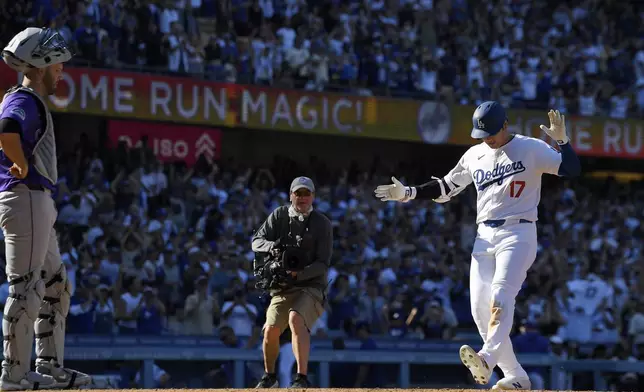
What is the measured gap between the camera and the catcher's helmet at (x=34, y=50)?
7.31 meters

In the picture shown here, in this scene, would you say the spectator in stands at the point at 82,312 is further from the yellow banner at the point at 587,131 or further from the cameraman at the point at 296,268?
the yellow banner at the point at 587,131

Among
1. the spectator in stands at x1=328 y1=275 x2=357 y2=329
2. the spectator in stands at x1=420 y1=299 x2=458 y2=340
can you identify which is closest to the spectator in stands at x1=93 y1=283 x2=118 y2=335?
the spectator in stands at x1=328 y1=275 x2=357 y2=329

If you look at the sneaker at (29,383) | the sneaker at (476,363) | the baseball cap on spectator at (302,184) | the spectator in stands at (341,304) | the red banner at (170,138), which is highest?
the red banner at (170,138)

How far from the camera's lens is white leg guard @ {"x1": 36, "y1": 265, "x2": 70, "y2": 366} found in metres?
7.57

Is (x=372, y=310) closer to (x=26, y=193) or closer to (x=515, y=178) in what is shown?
(x=515, y=178)

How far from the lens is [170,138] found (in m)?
21.8

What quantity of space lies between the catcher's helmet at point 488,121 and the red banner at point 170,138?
43.2 feet

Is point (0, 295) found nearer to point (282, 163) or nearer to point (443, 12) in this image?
point (282, 163)

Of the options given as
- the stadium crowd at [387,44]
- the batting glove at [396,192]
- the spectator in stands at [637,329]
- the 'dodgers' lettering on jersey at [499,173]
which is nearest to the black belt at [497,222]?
the 'dodgers' lettering on jersey at [499,173]

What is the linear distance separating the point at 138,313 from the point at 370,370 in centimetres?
273

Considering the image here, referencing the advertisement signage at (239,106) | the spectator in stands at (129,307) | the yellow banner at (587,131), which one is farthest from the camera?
the yellow banner at (587,131)

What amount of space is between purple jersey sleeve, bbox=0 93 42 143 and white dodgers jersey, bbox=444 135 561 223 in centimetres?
280

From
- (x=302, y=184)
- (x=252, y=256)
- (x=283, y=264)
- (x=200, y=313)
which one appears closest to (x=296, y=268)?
(x=283, y=264)

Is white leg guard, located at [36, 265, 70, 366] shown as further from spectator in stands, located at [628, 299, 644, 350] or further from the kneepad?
spectator in stands, located at [628, 299, 644, 350]
